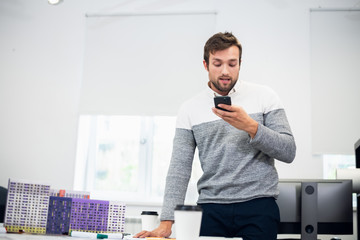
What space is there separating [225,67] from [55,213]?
2.66 feet

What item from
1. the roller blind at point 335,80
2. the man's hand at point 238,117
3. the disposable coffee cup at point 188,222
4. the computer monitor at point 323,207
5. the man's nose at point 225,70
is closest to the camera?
the disposable coffee cup at point 188,222

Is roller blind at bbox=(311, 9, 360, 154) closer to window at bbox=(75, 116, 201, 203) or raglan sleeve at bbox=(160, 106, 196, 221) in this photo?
window at bbox=(75, 116, 201, 203)

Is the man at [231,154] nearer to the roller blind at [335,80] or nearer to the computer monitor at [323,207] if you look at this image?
the computer monitor at [323,207]

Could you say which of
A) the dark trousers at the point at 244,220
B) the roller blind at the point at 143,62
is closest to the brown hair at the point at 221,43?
the dark trousers at the point at 244,220

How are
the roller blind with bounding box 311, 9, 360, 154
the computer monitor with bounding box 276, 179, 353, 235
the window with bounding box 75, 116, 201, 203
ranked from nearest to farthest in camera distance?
the computer monitor with bounding box 276, 179, 353, 235
the roller blind with bounding box 311, 9, 360, 154
the window with bounding box 75, 116, 201, 203

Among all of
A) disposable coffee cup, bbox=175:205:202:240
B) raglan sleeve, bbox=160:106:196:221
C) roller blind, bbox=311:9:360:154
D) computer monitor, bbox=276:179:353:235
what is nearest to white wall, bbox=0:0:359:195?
roller blind, bbox=311:9:360:154

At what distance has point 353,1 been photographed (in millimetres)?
4141

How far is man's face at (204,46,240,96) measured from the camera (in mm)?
1678

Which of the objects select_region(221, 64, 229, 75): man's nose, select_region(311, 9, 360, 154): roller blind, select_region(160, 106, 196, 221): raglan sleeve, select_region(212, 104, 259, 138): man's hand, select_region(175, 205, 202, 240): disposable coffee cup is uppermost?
select_region(311, 9, 360, 154): roller blind

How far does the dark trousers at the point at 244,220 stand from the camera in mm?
1530

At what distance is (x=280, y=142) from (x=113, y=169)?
2.97 metres

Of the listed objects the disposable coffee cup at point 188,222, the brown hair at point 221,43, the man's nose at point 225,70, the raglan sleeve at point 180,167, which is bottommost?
the disposable coffee cup at point 188,222

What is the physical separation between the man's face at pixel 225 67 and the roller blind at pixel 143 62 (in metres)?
2.38

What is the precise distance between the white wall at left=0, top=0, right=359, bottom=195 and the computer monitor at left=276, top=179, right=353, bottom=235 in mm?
1739
